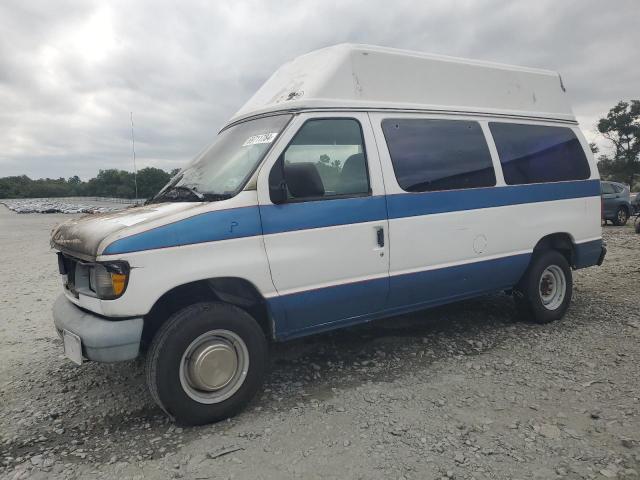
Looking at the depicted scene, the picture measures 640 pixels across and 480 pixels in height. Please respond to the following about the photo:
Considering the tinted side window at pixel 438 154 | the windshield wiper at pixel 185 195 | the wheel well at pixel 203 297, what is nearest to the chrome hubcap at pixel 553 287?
the tinted side window at pixel 438 154

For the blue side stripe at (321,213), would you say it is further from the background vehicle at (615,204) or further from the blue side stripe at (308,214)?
the background vehicle at (615,204)

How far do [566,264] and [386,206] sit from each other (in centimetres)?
273

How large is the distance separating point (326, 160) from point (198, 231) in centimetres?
119

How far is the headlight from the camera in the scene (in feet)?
9.88

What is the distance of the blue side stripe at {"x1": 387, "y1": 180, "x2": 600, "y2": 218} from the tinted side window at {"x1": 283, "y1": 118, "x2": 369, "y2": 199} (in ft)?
1.25

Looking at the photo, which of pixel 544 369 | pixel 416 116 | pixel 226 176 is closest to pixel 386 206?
pixel 416 116

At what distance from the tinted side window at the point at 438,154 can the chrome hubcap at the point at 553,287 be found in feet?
4.84

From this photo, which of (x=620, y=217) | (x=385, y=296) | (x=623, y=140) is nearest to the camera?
(x=385, y=296)

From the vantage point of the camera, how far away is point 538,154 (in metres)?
5.17

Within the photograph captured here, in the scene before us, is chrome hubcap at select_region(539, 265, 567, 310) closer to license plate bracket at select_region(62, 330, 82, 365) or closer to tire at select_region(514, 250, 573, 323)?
tire at select_region(514, 250, 573, 323)

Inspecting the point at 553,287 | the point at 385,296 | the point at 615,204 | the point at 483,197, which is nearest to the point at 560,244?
the point at 553,287

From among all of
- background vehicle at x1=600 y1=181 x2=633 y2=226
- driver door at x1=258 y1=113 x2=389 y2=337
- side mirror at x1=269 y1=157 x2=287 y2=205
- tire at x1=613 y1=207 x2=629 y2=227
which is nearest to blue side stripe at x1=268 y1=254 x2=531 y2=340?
driver door at x1=258 y1=113 x2=389 y2=337

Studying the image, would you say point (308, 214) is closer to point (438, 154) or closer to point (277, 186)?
point (277, 186)

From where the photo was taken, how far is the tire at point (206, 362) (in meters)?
3.18
